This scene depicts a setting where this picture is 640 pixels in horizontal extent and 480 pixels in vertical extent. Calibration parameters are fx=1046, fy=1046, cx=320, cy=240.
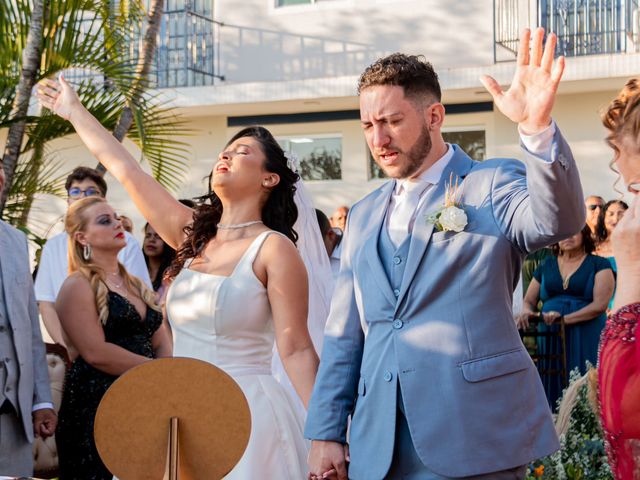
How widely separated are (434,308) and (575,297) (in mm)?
5774

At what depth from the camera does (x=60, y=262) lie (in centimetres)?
740

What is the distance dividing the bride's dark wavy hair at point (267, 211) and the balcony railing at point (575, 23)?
11.6m

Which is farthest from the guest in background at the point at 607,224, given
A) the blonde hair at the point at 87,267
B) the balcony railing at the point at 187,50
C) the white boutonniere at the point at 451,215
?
the balcony railing at the point at 187,50

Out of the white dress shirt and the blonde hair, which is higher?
the white dress shirt

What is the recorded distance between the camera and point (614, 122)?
2.84 meters

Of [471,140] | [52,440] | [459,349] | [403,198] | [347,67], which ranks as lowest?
[52,440]

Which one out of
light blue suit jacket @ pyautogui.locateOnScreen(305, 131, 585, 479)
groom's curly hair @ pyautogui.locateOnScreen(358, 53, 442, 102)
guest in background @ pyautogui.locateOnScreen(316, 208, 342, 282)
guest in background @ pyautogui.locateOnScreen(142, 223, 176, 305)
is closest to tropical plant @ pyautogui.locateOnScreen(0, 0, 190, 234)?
guest in background @ pyautogui.locateOnScreen(142, 223, 176, 305)

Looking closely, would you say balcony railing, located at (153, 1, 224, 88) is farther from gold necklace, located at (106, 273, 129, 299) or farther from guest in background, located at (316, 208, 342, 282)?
gold necklace, located at (106, 273, 129, 299)

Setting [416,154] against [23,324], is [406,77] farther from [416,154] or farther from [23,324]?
[23,324]

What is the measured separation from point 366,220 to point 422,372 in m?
0.61

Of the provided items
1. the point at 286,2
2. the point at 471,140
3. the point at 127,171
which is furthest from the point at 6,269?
the point at 286,2

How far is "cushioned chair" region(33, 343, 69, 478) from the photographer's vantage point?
5840mm

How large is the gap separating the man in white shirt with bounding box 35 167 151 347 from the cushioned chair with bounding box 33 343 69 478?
2.66 ft

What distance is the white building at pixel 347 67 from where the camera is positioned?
51.8 feet
